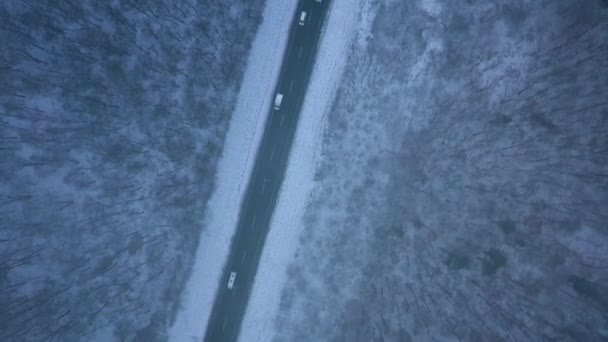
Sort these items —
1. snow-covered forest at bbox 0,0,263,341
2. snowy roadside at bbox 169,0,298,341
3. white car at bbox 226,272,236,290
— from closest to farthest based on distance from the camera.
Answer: snow-covered forest at bbox 0,0,263,341
snowy roadside at bbox 169,0,298,341
white car at bbox 226,272,236,290

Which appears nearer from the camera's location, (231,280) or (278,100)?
(231,280)

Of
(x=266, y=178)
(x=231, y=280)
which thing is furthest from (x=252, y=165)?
(x=231, y=280)

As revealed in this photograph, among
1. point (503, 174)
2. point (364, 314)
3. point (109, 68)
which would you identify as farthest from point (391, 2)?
point (364, 314)

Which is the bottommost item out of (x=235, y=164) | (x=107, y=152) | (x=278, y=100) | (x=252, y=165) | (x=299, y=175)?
(x=107, y=152)

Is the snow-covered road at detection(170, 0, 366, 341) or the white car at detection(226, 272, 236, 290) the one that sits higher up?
the snow-covered road at detection(170, 0, 366, 341)

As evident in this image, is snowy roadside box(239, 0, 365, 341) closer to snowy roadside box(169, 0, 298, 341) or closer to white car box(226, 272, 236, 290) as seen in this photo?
white car box(226, 272, 236, 290)

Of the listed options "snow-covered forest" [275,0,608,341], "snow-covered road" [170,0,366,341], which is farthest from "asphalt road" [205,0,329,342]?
"snow-covered forest" [275,0,608,341]

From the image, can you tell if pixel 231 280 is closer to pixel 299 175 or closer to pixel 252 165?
pixel 252 165
